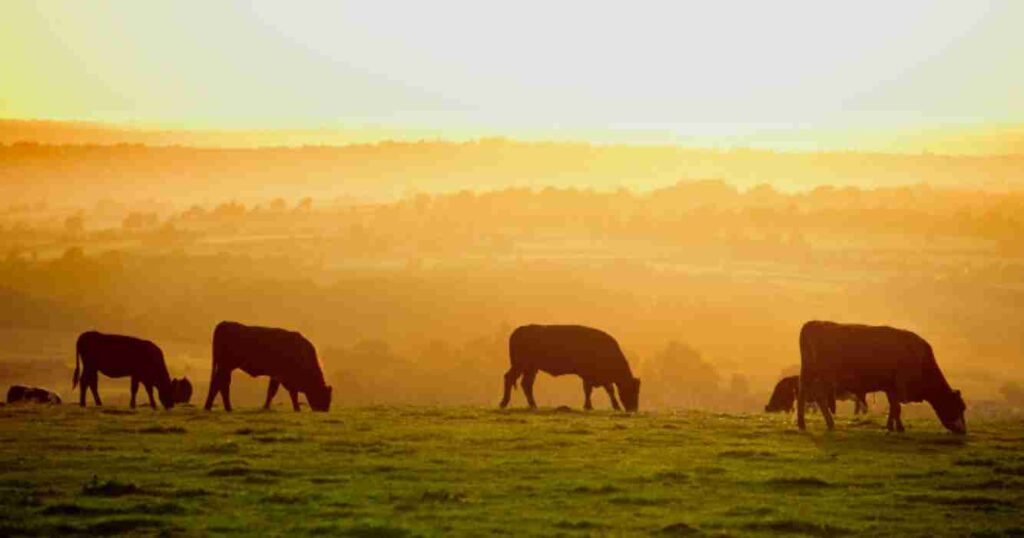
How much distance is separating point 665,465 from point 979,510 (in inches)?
238

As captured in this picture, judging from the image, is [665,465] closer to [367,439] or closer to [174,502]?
[367,439]

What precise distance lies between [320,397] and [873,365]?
14.4 metres

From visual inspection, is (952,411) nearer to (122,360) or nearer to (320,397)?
(320,397)

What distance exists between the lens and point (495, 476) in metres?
27.2

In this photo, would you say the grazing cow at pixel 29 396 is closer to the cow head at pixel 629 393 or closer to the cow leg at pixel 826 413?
the cow head at pixel 629 393

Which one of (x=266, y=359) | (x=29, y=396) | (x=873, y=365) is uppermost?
(x=266, y=359)

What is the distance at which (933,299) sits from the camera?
190750mm

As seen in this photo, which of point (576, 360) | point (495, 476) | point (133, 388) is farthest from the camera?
point (576, 360)

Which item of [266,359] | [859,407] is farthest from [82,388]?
[859,407]

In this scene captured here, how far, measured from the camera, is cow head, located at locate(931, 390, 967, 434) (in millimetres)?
35844

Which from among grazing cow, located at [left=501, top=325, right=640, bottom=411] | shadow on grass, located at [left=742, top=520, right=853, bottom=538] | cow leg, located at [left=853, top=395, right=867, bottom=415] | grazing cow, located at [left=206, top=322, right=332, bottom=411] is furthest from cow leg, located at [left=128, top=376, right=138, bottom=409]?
shadow on grass, located at [left=742, top=520, right=853, bottom=538]

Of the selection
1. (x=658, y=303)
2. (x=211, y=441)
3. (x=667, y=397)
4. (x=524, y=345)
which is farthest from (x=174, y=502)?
(x=658, y=303)

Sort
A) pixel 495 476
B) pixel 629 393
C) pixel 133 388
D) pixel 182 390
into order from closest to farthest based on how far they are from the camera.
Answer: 1. pixel 495 476
2. pixel 133 388
3. pixel 629 393
4. pixel 182 390

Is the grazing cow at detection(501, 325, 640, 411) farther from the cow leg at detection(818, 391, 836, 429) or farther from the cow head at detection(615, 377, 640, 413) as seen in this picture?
the cow leg at detection(818, 391, 836, 429)
